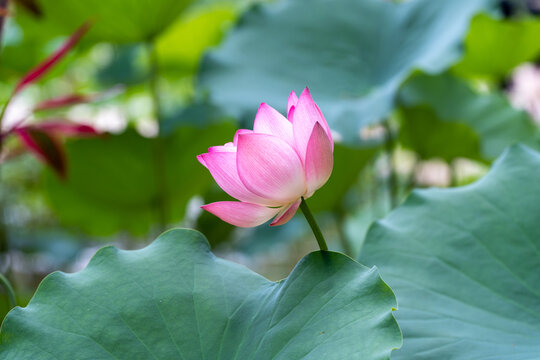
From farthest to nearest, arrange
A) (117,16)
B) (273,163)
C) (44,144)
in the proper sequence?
(117,16)
(44,144)
(273,163)

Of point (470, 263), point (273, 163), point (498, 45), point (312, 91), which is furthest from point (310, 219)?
point (498, 45)

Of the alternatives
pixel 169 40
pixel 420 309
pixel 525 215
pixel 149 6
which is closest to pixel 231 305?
→ pixel 420 309

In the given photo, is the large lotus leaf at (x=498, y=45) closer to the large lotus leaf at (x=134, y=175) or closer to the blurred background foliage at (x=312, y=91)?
the blurred background foliage at (x=312, y=91)

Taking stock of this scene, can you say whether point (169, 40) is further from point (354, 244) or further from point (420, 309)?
point (420, 309)

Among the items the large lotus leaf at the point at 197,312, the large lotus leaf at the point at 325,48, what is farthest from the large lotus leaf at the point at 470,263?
the large lotus leaf at the point at 325,48

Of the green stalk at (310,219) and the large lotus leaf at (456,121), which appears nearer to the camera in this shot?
the green stalk at (310,219)

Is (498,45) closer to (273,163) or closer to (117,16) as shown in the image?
(117,16)

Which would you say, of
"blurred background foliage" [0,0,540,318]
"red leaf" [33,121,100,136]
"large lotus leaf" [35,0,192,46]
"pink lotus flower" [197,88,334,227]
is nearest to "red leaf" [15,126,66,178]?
"red leaf" [33,121,100,136]
